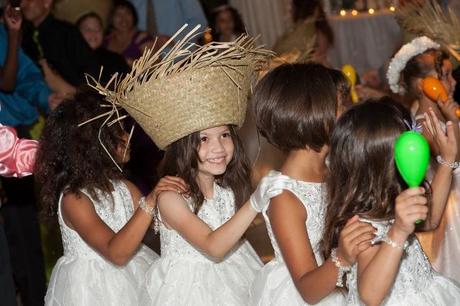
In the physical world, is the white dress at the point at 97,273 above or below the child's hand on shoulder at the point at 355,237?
below

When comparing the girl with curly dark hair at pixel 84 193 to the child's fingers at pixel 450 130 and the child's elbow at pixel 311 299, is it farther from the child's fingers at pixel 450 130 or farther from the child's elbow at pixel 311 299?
the child's fingers at pixel 450 130

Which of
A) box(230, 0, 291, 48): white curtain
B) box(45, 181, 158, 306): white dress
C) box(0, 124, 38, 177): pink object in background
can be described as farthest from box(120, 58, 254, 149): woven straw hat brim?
box(230, 0, 291, 48): white curtain

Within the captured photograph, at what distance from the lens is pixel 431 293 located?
12.1 feet

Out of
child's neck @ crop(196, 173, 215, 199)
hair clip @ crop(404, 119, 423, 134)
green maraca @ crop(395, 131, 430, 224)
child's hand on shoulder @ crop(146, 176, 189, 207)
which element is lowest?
child's neck @ crop(196, 173, 215, 199)

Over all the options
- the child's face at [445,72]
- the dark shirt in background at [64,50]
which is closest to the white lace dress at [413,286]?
the child's face at [445,72]

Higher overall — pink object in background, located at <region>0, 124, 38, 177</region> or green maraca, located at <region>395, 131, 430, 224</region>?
green maraca, located at <region>395, 131, 430, 224</region>

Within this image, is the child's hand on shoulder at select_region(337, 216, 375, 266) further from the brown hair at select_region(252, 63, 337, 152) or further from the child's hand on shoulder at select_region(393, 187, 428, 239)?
the brown hair at select_region(252, 63, 337, 152)

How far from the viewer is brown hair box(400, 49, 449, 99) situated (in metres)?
6.25

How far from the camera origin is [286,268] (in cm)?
427

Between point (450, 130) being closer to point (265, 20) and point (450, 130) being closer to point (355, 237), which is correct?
point (355, 237)

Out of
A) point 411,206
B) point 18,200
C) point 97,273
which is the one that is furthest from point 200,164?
point 18,200

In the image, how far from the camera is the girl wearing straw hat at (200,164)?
165 inches

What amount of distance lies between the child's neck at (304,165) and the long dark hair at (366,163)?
488 millimetres

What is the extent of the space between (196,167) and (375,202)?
112cm
